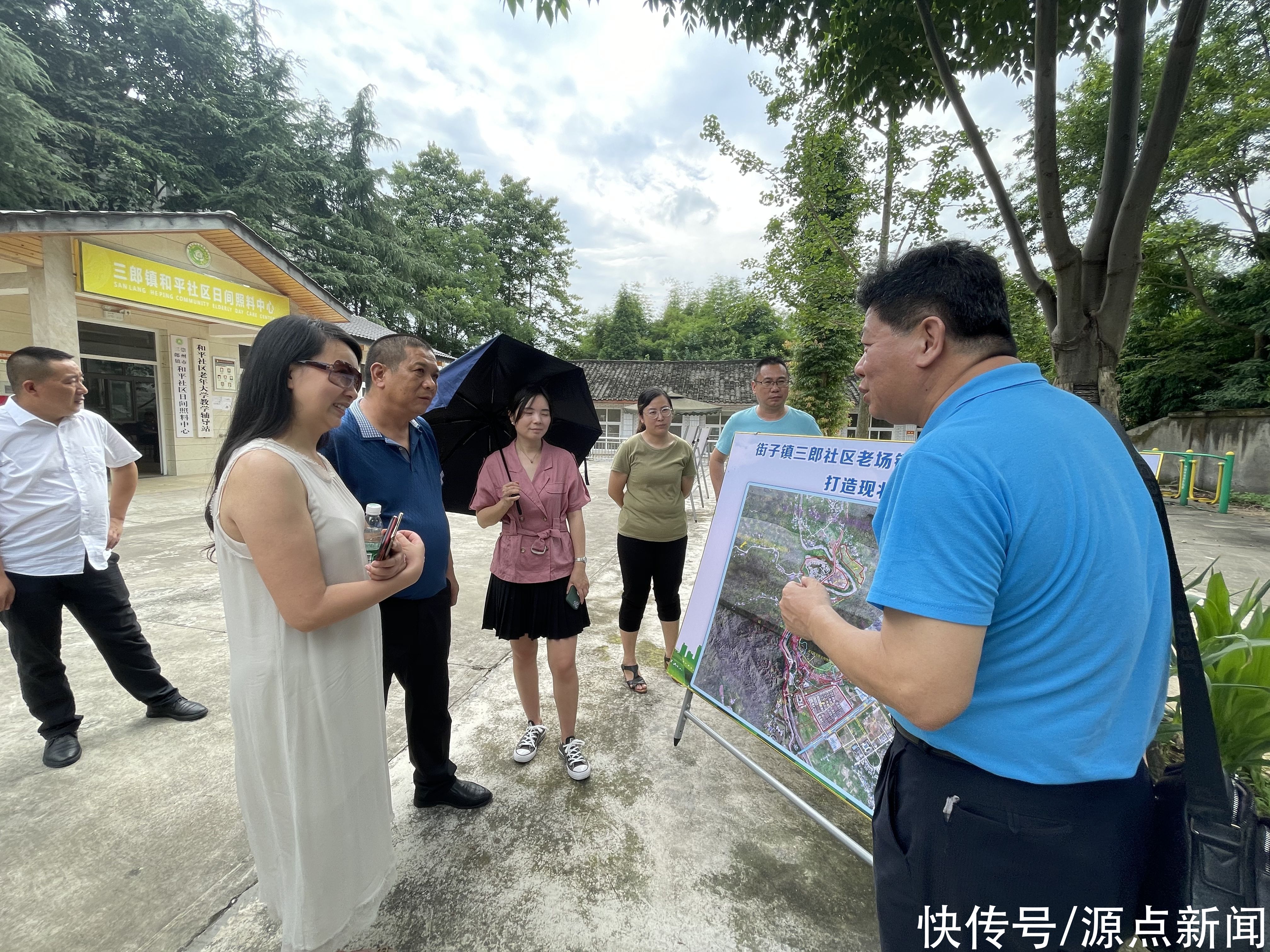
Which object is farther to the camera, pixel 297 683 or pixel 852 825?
pixel 852 825

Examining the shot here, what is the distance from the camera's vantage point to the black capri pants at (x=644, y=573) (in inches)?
124

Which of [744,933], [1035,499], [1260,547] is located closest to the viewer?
[1035,499]

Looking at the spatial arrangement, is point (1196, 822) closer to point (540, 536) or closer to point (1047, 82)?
point (540, 536)

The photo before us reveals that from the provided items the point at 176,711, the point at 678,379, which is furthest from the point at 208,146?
the point at 176,711

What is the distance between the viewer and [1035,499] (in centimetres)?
81

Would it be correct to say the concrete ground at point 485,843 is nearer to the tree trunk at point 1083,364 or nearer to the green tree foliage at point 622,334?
the tree trunk at point 1083,364

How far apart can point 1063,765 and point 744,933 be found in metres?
1.26

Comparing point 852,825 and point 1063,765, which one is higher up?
point 1063,765

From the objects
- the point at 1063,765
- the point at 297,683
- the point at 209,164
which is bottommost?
the point at 297,683

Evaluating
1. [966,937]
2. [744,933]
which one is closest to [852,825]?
[744,933]

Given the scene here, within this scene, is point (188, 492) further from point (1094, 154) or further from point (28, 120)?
point (1094, 154)

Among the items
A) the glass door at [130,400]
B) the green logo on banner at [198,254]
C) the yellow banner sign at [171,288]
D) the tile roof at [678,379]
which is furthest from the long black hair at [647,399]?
the tile roof at [678,379]

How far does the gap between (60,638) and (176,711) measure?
583 millimetres

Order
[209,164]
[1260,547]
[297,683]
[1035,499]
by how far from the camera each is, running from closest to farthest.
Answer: [1035,499] → [297,683] → [1260,547] → [209,164]
